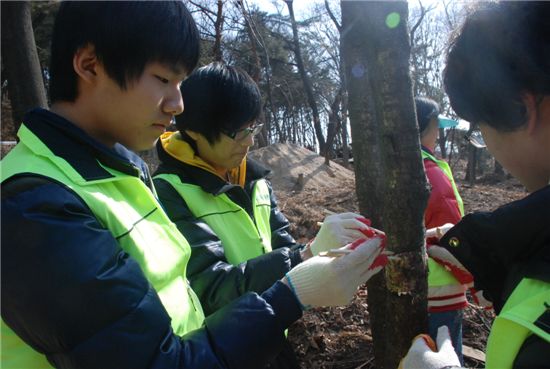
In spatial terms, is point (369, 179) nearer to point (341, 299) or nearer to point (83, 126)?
point (341, 299)

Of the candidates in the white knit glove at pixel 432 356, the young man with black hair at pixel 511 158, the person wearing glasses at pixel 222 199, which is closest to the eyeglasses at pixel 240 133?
the person wearing glasses at pixel 222 199

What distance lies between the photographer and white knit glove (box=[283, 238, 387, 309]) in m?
1.20

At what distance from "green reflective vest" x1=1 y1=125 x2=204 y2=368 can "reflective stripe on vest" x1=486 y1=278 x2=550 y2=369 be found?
767 millimetres

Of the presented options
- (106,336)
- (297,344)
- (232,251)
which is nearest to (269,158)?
(297,344)

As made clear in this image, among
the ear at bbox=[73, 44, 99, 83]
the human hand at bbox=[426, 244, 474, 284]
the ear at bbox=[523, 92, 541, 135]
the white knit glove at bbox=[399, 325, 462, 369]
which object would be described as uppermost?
the ear at bbox=[73, 44, 99, 83]

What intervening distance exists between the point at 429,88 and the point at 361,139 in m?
17.3

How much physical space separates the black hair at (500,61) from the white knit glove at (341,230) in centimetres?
65

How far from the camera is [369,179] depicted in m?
2.34

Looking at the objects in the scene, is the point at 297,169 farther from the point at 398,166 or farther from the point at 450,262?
the point at 398,166

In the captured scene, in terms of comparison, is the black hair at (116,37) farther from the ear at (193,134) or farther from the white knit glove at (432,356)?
the white knit glove at (432,356)

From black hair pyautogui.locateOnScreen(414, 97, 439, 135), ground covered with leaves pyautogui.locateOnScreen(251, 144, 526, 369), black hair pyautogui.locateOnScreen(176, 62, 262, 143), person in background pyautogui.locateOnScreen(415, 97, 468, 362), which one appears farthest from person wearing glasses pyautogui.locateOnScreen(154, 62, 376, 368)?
black hair pyautogui.locateOnScreen(414, 97, 439, 135)

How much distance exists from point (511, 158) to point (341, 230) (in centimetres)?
70

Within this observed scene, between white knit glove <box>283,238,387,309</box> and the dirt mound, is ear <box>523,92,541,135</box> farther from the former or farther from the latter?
the dirt mound

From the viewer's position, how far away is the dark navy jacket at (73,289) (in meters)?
0.80
